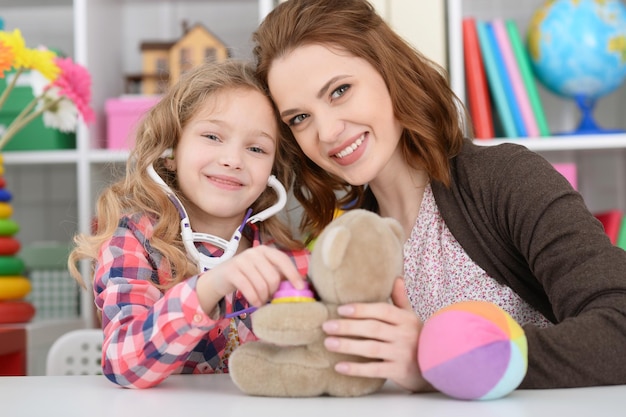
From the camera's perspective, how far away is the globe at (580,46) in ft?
6.14

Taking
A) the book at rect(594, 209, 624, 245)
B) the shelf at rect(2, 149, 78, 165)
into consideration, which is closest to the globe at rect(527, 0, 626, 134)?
the book at rect(594, 209, 624, 245)

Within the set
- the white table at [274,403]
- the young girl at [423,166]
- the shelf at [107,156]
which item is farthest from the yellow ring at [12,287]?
the white table at [274,403]

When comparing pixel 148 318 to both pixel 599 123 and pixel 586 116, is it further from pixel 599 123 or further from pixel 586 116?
pixel 599 123

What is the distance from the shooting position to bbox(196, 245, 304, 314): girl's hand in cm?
75

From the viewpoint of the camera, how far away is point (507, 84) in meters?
1.91

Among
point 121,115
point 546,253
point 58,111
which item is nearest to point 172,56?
point 121,115

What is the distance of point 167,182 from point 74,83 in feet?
1.51

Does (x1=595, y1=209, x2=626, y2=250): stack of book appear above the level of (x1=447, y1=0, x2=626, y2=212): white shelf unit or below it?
below

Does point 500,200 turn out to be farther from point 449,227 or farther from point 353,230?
point 353,230

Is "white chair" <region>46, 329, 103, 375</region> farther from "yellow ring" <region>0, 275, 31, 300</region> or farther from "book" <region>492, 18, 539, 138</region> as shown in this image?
"book" <region>492, 18, 539, 138</region>

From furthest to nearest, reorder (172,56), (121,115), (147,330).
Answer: (172,56), (121,115), (147,330)

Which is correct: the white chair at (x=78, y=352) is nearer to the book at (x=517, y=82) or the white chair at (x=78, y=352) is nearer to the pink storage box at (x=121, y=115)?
the pink storage box at (x=121, y=115)

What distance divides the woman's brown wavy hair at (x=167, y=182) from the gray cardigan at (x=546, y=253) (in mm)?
323

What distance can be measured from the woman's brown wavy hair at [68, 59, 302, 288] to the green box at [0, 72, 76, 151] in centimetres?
74
